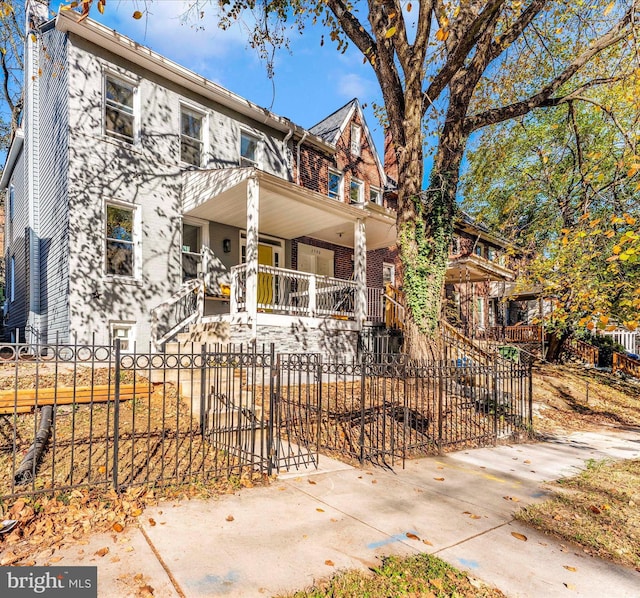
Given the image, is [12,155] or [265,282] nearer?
[265,282]

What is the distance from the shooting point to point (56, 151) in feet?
34.6

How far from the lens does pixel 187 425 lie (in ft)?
20.8

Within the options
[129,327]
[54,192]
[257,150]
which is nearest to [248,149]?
[257,150]

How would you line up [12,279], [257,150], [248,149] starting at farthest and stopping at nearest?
[12,279] → [257,150] → [248,149]

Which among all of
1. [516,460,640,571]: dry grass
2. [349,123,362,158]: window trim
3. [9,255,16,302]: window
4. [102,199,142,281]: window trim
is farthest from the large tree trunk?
[9,255,16,302]: window

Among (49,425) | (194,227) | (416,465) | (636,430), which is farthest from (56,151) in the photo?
(636,430)

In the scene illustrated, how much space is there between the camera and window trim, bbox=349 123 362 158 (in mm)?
17714

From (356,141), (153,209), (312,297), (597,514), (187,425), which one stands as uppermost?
(356,141)

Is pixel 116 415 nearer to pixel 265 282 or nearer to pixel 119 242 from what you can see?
pixel 119 242

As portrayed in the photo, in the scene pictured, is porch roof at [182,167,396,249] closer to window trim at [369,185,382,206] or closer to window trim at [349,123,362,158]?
window trim at [369,185,382,206]

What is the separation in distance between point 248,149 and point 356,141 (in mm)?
6253

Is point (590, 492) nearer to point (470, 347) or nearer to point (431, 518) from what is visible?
point (431, 518)

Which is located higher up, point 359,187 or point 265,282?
point 359,187
